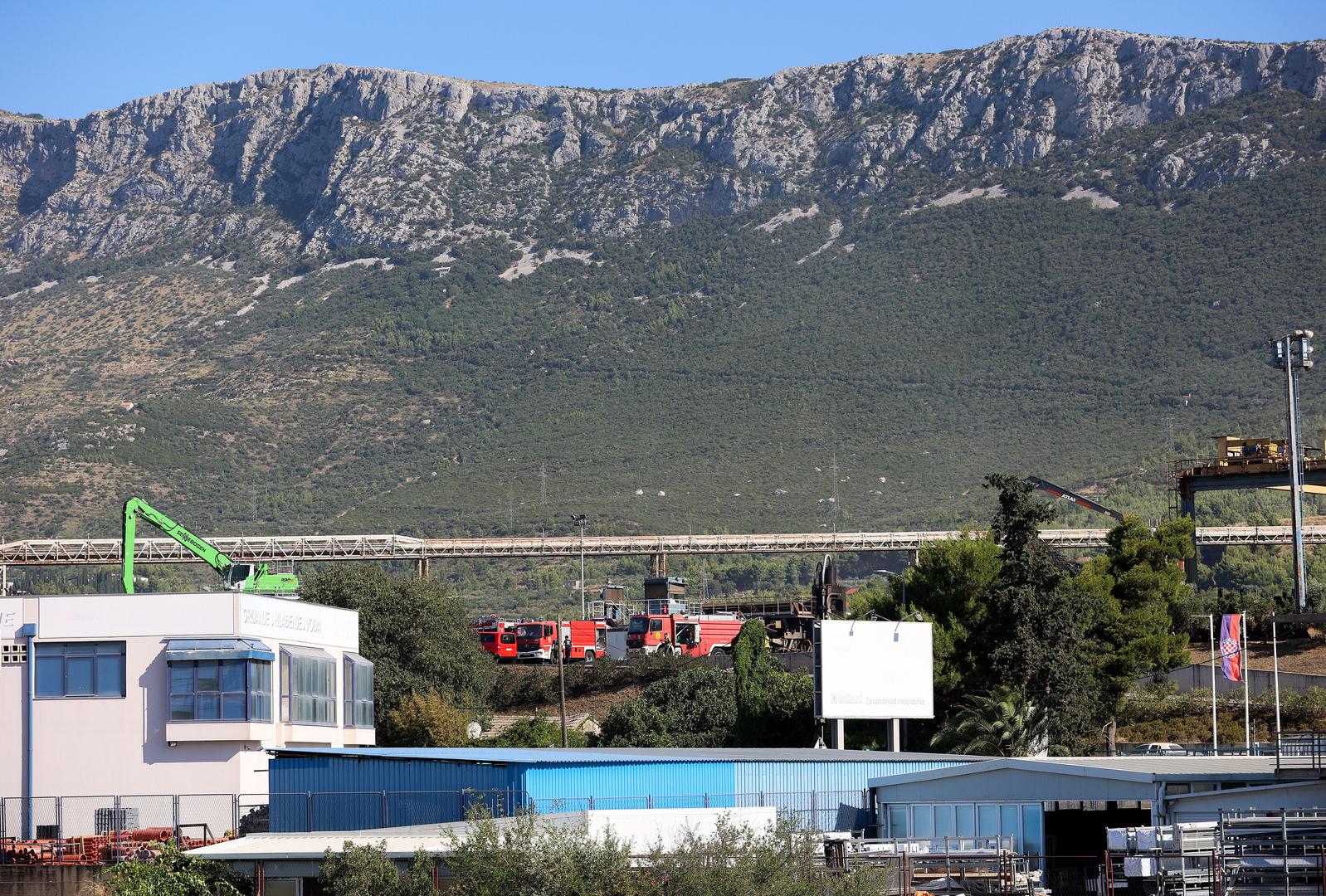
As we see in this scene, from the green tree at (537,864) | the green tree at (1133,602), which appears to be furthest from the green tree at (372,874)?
the green tree at (1133,602)

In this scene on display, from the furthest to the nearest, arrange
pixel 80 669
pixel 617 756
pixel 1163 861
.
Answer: pixel 80 669 → pixel 617 756 → pixel 1163 861

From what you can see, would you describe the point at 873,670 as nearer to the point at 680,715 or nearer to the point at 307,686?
the point at 307,686

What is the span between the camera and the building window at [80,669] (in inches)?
2020

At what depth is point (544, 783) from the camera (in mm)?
40094

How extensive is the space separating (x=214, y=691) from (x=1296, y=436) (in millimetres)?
50731

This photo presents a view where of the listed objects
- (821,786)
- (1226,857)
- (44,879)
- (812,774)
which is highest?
(812,774)

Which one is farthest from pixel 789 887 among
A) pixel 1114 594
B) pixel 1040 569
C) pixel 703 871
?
pixel 1114 594

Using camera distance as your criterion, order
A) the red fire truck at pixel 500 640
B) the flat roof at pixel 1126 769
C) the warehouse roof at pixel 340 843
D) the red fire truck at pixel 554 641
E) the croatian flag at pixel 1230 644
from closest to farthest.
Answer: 1. the warehouse roof at pixel 340 843
2. the flat roof at pixel 1126 769
3. the croatian flag at pixel 1230 644
4. the red fire truck at pixel 500 640
5. the red fire truck at pixel 554 641

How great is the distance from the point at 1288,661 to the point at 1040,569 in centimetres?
1733

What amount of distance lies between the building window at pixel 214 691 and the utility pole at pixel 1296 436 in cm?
4814

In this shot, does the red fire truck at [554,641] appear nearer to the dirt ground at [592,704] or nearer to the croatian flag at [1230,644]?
the dirt ground at [592,704]

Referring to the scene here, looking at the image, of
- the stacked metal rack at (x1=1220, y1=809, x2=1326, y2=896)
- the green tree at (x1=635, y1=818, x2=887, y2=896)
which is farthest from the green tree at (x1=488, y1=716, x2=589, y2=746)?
the stacked metal rack at (x1=1220, y1=809, x2=1326, y2=896)

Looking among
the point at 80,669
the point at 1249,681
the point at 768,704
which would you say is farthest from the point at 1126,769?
the point at 1249,681

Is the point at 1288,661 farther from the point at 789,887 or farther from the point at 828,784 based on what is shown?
the point at 789,887
